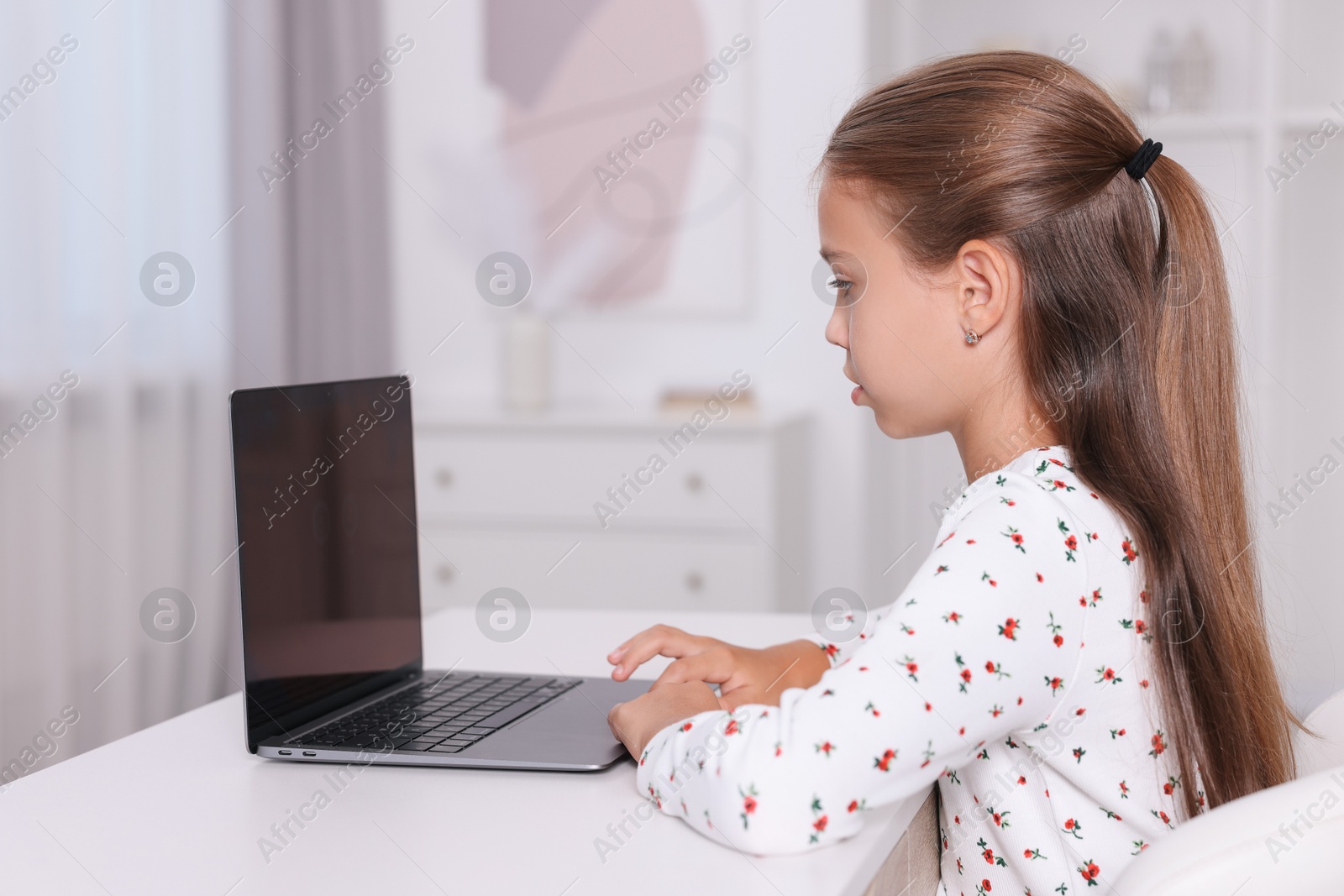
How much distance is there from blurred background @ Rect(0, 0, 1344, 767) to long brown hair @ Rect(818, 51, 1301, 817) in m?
1.42

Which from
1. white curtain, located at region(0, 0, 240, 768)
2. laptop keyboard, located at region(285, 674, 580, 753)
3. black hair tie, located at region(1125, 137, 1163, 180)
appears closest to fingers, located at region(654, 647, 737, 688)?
laptop keyboard, located at region(285, 674, 580, 753)

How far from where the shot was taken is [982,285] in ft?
2.91

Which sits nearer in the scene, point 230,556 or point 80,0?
point 80,0

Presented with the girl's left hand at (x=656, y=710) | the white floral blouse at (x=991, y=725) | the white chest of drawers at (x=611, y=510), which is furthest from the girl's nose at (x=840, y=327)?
the white chest of drawers at (x=611, y=510)

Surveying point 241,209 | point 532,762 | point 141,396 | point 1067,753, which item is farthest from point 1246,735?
point 241,209

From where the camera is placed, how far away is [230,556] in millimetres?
2369

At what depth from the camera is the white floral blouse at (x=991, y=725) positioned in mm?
671

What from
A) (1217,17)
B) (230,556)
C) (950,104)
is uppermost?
(1217,17)

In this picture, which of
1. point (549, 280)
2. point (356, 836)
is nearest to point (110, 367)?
point (549, 280)

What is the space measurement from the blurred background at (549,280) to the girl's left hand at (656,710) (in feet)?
4.73

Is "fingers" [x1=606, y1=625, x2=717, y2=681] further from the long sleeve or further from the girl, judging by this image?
the long sleeve

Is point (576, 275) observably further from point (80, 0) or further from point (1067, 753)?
point (1067, 753)

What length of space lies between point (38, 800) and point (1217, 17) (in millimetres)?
2983

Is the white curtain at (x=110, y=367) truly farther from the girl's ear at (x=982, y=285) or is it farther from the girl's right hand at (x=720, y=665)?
the girl's ear at (x=982, y=285)
